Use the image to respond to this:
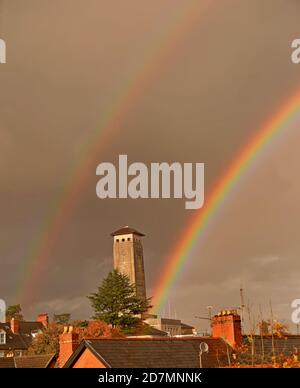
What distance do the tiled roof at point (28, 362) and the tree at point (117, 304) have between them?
1705cm

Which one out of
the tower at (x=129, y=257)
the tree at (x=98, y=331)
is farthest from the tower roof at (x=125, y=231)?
the tree at (x=98, y=331)

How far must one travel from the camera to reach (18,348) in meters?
44.6

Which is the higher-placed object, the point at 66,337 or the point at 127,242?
the point at 127,242

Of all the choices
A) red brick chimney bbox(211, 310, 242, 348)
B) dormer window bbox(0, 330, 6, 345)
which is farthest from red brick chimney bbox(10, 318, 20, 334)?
red brick chimney bbox(211, 310, 242, 348)

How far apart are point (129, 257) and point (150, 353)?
222ft

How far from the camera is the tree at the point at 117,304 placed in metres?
40.9

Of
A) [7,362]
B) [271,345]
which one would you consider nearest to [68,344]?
[271,345]
